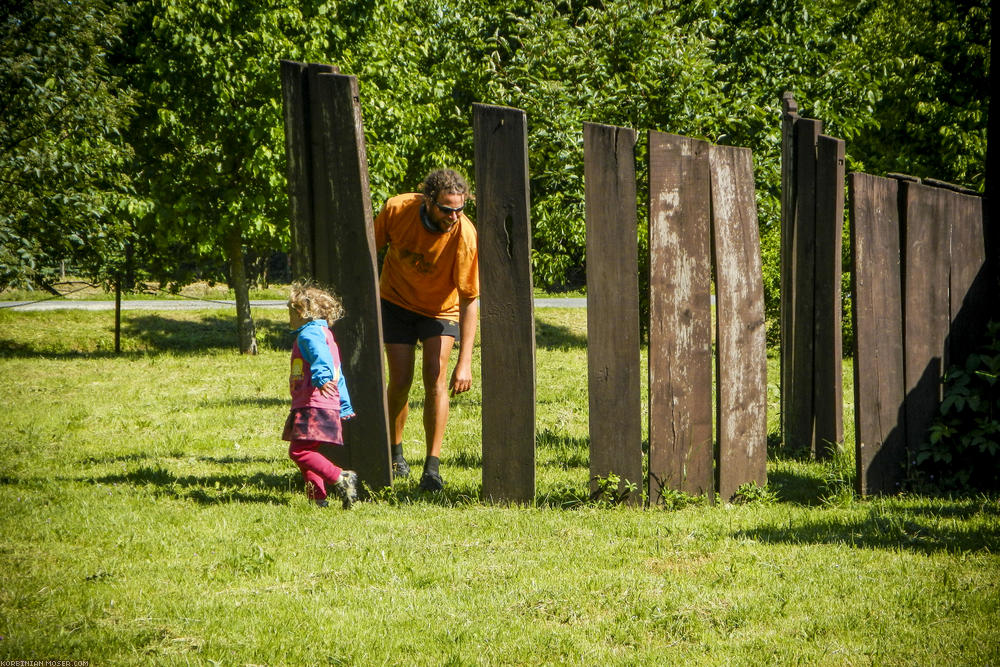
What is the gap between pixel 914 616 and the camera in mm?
3484

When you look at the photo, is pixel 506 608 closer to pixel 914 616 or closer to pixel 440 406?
pixel 914 616

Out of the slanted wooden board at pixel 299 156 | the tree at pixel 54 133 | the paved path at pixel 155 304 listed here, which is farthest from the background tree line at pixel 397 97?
the slanted wooden board at pixel 299 156

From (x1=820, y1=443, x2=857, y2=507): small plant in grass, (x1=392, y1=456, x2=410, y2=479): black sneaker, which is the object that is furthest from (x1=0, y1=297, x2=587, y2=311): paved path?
(x1=392, y1=456, x2=410, y2=479): black sneaker

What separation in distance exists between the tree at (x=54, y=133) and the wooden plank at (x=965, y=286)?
9862 millimetres

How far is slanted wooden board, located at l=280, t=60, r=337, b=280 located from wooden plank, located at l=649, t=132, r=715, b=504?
6.56 ft

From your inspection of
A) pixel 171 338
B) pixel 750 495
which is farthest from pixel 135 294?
pixel 750 495

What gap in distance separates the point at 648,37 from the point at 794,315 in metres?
8.48

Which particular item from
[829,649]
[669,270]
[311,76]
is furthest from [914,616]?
[311,76]

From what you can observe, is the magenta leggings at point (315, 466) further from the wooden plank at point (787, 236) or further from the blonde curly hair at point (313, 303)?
the wooden plank at point (787, 236)

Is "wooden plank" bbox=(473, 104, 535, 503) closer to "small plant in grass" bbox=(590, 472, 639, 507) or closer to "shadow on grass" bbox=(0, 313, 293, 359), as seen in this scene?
"small plant in grass" bbox=(590, 472, 639, 507)

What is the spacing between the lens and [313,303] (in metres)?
5.05

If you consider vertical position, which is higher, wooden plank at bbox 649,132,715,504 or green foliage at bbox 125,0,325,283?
green foliage at bbox 125,0,325,283

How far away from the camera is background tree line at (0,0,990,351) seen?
1205cm

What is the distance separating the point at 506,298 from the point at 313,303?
1.10 meters
